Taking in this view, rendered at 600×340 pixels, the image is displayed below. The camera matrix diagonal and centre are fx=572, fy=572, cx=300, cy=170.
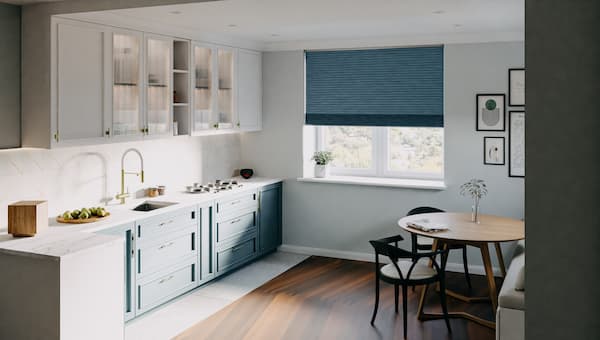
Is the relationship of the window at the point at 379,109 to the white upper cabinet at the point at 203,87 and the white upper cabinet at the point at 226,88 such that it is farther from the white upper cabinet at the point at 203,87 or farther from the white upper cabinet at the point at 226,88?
the white upper cabinet at the point at 203,87

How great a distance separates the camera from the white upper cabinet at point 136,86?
4.10 meters

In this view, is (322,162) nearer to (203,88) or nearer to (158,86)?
(203,88)

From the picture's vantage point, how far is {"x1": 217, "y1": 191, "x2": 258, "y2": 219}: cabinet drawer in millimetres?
5503

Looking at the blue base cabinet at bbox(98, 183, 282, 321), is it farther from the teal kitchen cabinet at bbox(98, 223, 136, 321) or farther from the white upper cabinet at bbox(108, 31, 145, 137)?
the white upper cabinet at bbox(108, 31, 145, 137)

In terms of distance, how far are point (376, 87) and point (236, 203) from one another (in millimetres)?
1949

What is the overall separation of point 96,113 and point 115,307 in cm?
147

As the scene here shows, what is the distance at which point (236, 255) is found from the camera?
18.9 feet

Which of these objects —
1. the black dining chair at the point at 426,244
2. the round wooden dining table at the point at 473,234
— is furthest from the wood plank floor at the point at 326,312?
the black dining chair at the point at 426,244

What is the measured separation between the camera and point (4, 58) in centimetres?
402

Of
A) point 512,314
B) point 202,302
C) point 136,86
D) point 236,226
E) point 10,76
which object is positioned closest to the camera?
point 512,314

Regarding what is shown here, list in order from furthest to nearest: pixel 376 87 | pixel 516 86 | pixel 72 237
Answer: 1. pixel 376 87
2. pixel 516 86
3. pixel 72 237

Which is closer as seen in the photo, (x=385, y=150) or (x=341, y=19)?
(x=341, y=19)

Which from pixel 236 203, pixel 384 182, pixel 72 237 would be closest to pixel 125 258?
pixel 72 237

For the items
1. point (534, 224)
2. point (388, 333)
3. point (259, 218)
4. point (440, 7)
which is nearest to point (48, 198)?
point (259, 218)
